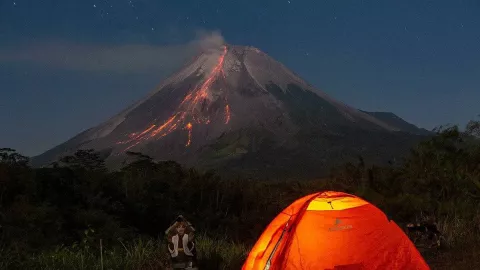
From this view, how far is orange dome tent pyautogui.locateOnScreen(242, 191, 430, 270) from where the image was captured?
7867 mm

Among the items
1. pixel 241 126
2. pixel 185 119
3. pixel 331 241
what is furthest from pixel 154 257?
pixel 185 119

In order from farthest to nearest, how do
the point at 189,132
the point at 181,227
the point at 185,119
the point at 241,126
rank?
the point at 185,119 < the point at 241,126 < the point at 189,132 < the point at 181,227

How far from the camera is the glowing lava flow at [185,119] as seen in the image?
103 meters

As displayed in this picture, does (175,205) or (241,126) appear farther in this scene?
(241,126)

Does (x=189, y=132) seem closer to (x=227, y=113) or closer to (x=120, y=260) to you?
(x=227, y=113)

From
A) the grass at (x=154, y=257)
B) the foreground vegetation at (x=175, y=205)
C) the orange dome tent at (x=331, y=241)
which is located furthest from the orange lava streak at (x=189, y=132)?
the orange dome tent at (x=331, y=241)

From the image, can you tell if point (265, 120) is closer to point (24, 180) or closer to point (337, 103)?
point (337, 103)

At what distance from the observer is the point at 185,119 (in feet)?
358

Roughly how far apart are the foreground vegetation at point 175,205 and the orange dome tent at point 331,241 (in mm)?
828

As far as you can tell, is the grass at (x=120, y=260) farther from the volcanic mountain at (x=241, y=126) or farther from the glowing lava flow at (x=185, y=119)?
the glowing lava flow at (x=185, y=119)

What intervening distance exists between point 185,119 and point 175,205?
3769 inches

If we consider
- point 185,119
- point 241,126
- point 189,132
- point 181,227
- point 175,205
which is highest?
point 185,119

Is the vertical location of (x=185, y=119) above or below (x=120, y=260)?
above

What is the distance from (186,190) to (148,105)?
4259 inches
